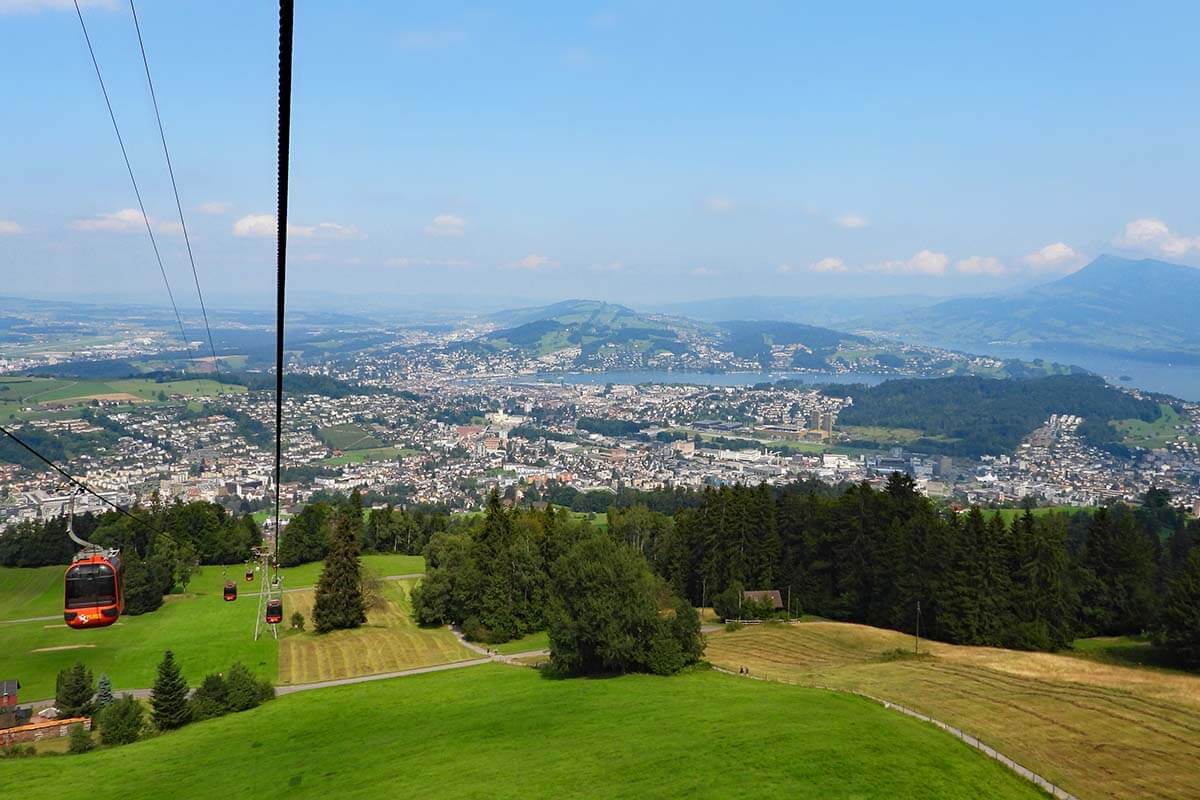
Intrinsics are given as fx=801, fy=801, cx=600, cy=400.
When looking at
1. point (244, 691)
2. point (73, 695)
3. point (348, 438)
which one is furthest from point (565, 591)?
point (348, 438)

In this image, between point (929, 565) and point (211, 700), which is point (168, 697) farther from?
point (929, 565)

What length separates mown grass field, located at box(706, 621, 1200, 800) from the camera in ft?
72.3

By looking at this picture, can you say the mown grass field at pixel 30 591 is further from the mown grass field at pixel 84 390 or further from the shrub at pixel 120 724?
the mown grass field at pixel 84 390

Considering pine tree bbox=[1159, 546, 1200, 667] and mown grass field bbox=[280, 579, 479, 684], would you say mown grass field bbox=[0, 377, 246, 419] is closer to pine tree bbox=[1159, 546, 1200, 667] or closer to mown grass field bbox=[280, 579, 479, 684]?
mown grass field bbox=[280, 579, 479, 684]

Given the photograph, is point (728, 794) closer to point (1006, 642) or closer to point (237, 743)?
point (237, 743)

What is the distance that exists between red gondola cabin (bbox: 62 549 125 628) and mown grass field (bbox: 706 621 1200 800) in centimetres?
2479

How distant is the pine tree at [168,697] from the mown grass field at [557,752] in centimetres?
94

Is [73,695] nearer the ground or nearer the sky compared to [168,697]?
nearer the ground

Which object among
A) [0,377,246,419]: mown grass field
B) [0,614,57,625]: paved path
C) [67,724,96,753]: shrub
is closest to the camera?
[67,724,96,753]: shrub

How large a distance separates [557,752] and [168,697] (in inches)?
712

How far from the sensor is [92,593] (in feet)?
67.2

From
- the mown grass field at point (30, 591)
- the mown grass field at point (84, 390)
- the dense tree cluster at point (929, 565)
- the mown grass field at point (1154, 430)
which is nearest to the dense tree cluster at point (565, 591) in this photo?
the dense tree cluster at point (929, 565)

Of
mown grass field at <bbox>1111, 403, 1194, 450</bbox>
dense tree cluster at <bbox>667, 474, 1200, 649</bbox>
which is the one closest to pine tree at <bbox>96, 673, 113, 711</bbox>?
dense tree cluster at <bbox>667, 474, 1200, 649</bbox>

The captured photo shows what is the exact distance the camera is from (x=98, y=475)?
9944 centimetres
